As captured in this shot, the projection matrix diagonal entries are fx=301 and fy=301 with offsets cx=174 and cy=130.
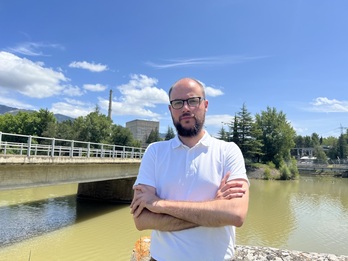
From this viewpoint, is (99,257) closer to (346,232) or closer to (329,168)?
(346,232)

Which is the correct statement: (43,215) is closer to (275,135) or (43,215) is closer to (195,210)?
(195,210)

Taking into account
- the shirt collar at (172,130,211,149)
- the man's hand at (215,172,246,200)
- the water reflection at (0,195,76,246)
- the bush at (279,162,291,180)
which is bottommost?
the water reflection at (0,195,76,246)

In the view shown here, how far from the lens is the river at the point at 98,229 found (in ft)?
37.0

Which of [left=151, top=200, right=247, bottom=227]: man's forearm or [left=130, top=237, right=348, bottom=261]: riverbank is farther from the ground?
[left=151, top=200, right=247, bottom=227]: man's forearm

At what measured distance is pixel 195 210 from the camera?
6.52 feet

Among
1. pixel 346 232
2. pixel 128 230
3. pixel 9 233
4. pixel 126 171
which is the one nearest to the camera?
pixel 9 233

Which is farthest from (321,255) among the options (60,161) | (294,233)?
(294,233)

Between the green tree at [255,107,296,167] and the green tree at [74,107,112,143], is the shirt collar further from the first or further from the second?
the green tree at [255,107,296,167]

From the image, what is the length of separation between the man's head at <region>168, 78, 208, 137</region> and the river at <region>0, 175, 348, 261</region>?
984 cm

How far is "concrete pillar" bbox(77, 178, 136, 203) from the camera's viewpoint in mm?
23862

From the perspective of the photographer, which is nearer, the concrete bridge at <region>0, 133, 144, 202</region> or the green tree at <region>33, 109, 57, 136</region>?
the concrete bridge at <region>0, 133, 144, 202</region>

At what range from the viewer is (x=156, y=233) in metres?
2.12

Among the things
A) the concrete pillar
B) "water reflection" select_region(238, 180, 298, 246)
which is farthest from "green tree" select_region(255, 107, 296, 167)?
the concrete pillar

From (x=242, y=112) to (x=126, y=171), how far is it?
44.9 meters
